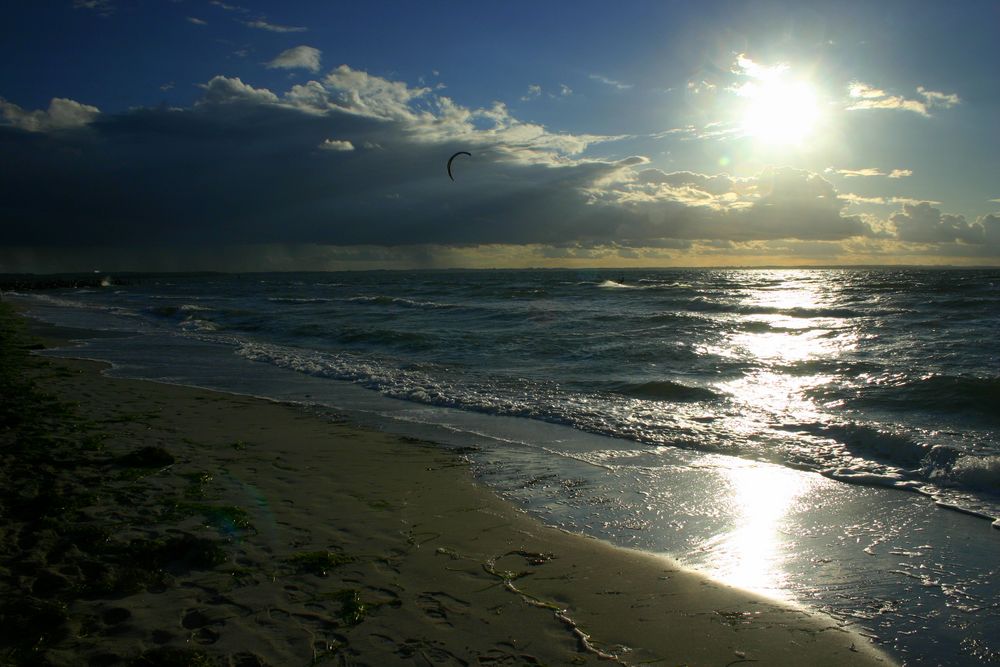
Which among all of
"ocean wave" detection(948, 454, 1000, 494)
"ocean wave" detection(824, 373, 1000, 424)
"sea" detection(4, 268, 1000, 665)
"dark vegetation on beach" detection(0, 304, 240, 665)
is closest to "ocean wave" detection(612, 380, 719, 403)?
"sea" detection(4, 268, 1000, 665)

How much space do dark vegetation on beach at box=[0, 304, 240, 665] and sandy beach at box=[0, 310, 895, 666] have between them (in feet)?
0.05

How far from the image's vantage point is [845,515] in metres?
6.11

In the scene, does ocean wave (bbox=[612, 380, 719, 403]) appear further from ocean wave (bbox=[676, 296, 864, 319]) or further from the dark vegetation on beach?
ocean wave (bbox=[676, 296, 864, 319])

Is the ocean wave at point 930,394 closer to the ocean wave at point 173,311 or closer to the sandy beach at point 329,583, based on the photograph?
the sandy beach at point 329,583

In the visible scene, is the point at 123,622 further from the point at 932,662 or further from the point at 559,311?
the point at 559,311

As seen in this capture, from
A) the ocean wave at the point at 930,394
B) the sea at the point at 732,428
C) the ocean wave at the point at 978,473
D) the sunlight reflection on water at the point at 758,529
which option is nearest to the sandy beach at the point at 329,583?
the sunlight reflection on water at the point at 758,529

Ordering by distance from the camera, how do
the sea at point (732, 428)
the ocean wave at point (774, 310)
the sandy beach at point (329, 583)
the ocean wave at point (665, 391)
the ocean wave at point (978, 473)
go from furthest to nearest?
the ocean wave at point (774, 310) < the ocean wave at point (665, 391) < the ocean wave at point (978, 473) < the sea at point (732, 428) < the sandy beach at point (329, 583)

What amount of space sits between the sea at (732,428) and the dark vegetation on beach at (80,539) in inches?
122

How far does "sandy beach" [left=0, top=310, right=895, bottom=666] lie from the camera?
3473mm

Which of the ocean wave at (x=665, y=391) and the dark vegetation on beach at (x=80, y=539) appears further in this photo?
the ocean wave at (x=665, y=391)

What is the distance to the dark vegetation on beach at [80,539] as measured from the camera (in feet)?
11.0

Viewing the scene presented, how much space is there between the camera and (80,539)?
14.8 feet

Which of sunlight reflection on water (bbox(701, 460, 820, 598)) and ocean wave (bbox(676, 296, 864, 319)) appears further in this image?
ocean wave (bbox(676, 296, 864, 319))

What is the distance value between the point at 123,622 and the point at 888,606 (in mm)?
4783
